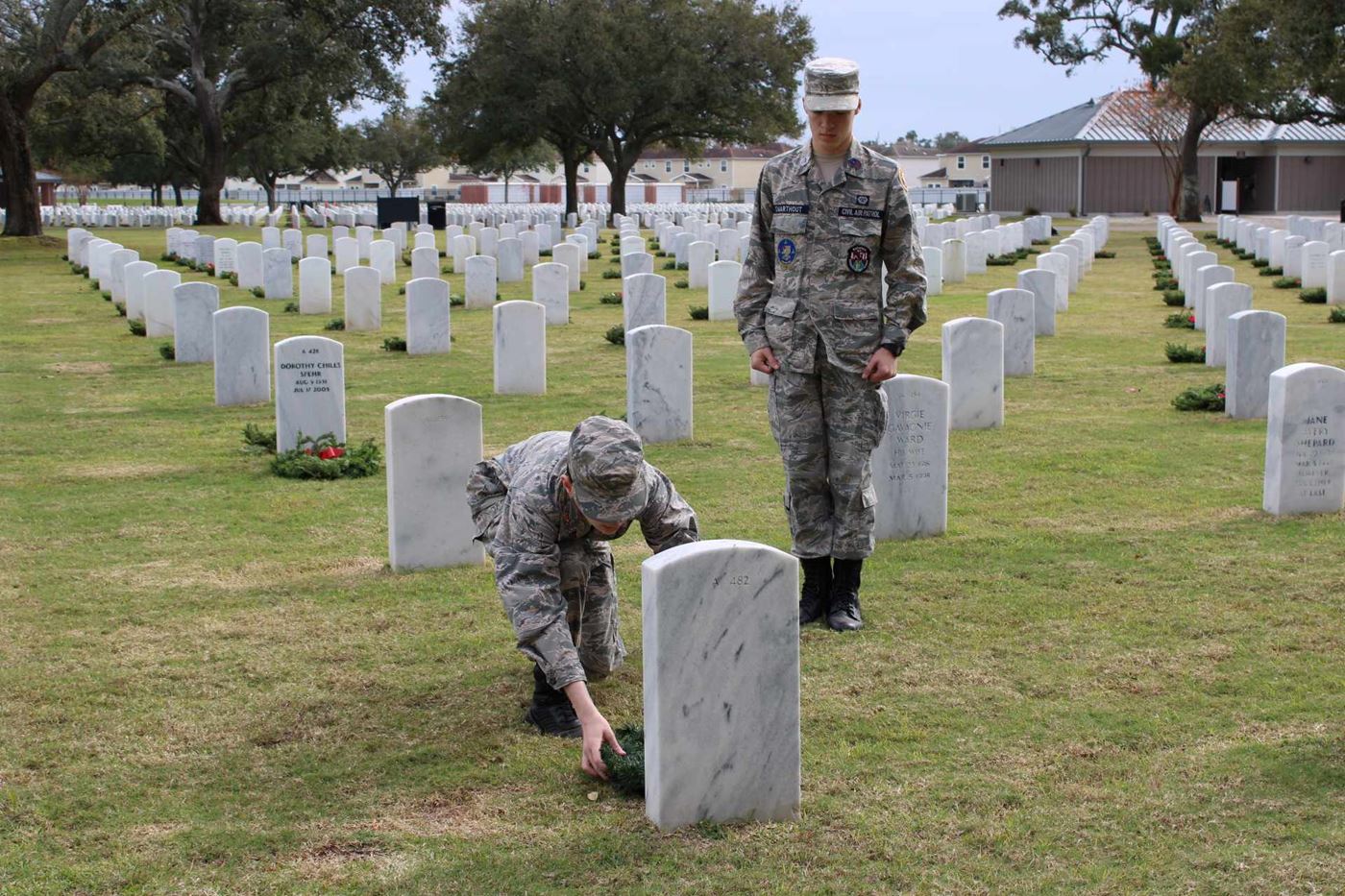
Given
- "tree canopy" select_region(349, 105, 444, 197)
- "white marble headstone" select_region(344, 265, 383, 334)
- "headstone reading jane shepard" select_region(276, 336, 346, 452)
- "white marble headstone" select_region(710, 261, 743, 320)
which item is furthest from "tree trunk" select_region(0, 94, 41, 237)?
"tree canopy" select_region(349, 105, 444, 197)

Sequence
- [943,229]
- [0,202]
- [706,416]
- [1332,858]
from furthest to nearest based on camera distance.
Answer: [0,202]
[943,229]
[706,416]
[1332,858]

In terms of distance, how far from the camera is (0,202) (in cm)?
6388

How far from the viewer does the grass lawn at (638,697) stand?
4148 millimetres

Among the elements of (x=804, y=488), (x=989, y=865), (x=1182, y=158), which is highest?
(x=1182, y=158)

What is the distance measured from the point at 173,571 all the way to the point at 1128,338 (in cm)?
1226

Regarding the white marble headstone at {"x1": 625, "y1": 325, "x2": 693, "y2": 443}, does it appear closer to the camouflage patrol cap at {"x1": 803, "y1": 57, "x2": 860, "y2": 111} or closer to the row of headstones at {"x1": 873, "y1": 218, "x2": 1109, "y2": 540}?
the row of headstones at {"x1": 873, "y1": 218, "x2": 1109, "y2": 540}

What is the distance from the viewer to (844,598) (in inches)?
244

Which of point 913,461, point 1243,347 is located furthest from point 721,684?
point 1243,347

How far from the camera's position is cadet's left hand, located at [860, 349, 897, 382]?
5.75 m

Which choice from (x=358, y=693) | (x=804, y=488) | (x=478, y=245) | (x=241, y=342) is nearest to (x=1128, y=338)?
(x=241, y=342)

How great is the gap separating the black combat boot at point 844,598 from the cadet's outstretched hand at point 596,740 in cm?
191

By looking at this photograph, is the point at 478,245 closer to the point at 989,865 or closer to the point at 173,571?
the point at 173,571

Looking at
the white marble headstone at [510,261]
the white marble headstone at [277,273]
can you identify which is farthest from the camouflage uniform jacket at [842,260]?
the white marble headstone at [510,261]

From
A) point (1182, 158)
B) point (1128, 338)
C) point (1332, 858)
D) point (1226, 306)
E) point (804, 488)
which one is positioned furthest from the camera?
point (1182, 158)
